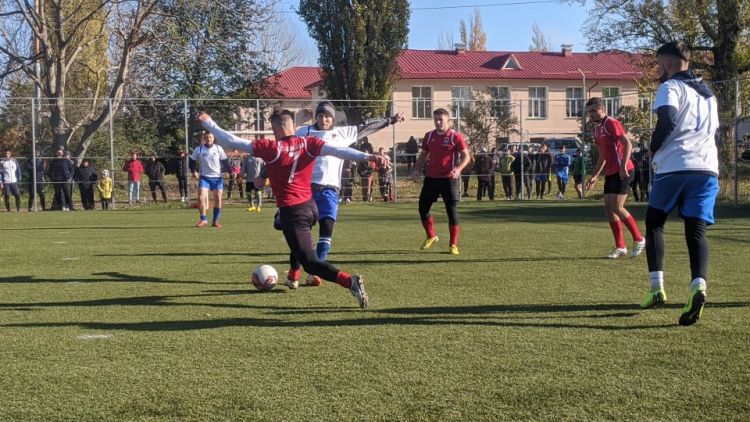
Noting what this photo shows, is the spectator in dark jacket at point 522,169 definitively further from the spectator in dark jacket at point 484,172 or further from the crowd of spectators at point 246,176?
the spectator in dark jacket at point 484,172

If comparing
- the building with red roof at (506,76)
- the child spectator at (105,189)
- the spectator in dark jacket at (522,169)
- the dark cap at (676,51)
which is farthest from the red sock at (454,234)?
the building with red roof at (506,76)

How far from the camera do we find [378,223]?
59.8 ft

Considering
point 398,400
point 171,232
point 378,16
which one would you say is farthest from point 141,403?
point 378,16

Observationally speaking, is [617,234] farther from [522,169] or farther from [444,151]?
[522,169]

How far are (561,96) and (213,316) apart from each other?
2228 inches

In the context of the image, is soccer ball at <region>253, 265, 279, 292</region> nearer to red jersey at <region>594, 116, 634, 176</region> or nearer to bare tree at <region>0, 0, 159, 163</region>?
red jersey at <region>594, 116, 634, 176</region>

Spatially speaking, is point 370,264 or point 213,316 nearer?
point 213,316

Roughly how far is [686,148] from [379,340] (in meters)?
2.72

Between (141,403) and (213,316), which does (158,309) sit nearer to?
(213,316)

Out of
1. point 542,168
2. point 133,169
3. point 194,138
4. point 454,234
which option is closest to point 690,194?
point 454,234

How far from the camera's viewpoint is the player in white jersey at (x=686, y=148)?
6.26m

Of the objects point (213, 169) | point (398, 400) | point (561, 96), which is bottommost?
point (398, 400)

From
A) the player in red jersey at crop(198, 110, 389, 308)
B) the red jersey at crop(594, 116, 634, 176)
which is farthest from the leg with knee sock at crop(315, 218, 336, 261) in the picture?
the red jersey at crop(594, 116, 634, 176)

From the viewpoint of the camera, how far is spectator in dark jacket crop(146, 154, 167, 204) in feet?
91.9
